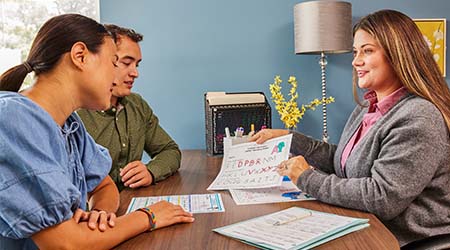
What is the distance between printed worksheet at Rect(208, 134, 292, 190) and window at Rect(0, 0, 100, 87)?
1.60 metres

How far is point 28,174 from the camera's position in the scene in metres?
0.79

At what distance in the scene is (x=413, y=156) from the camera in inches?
44.4

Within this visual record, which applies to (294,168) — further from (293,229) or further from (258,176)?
(293,229)

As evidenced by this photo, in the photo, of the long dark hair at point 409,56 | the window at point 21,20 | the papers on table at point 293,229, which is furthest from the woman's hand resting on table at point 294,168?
the window at point 21,20

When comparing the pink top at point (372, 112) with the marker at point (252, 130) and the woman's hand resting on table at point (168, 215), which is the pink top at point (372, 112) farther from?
the woman's hand resting on table at point (168, 215)

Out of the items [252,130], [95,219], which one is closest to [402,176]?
[95,219]

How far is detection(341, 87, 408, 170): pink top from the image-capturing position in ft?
4.42

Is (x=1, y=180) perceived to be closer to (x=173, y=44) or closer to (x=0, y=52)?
(x=173, y=44)

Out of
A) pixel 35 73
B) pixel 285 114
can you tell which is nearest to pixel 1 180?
pixel 35 73

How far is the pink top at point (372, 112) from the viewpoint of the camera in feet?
4.42

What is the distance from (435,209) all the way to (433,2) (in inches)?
77.3

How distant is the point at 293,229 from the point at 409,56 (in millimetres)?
678

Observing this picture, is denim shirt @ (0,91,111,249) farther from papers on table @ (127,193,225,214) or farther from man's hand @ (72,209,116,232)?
papers on table @ (127,193,225,214)

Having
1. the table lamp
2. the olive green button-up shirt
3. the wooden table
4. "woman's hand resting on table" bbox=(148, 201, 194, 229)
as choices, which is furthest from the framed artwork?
"woman's hand resting on table" bbox=(148, 201, 194, 229)
